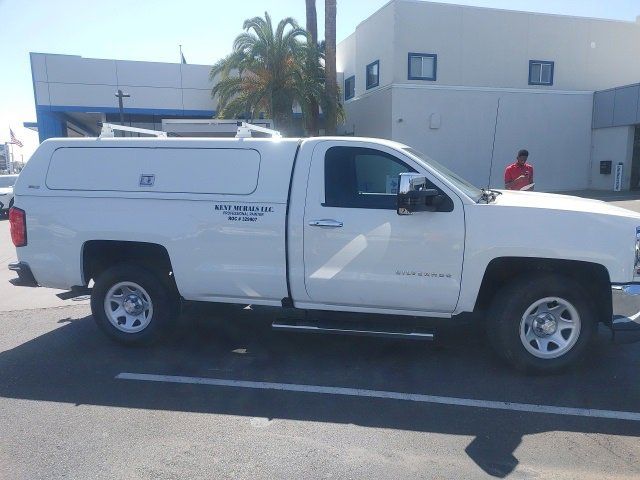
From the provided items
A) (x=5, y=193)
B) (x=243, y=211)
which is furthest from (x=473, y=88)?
(x=243, y=211)

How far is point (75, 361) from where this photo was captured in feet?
16.3

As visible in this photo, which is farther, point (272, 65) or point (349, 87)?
point (349, 87)

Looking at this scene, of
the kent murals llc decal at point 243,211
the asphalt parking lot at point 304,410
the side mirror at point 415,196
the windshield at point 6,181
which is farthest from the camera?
the windshield at point 6,181

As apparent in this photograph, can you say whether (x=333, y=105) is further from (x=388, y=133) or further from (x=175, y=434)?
(x=175, y=434)

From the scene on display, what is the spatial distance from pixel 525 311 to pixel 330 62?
17699 mm

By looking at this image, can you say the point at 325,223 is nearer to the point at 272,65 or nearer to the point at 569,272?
the point at 569,272

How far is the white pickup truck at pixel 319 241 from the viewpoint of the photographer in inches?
172

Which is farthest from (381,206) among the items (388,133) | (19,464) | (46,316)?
(388,133)

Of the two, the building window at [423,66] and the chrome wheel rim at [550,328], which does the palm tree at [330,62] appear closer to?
the building window at [423,66]

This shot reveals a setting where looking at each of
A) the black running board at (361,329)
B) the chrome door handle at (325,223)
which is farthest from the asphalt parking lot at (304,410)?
the chrome door handle at (325,223)

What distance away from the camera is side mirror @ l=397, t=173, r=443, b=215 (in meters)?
4.19

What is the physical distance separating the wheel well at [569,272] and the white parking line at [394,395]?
0.89 meters

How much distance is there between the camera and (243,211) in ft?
15.6

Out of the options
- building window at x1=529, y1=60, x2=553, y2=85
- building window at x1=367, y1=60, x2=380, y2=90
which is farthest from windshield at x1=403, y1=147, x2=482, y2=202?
building window at x1=529, y1=60, x2=553, y2=85
